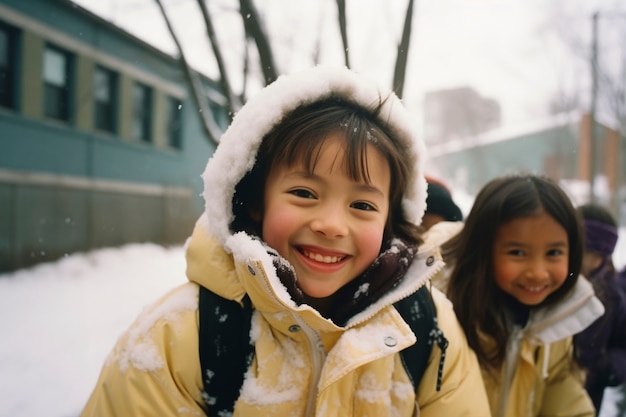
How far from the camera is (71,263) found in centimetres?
639

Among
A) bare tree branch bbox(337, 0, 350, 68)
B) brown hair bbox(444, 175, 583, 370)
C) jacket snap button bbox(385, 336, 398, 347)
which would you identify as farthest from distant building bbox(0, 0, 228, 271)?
jacket snap button bbox(385, 336, 398, 347)

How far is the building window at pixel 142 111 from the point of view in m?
9.75

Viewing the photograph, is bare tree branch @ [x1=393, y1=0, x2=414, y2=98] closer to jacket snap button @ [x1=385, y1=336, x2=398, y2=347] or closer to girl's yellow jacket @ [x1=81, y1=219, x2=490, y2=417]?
girl's yellow jacket @ [x1=81, y1=219, x2=490, y2=417]

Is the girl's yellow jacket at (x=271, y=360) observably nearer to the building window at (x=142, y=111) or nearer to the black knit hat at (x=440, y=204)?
the black knit hat at (x=440, y=204)

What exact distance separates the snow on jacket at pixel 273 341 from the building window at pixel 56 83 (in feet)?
24.4

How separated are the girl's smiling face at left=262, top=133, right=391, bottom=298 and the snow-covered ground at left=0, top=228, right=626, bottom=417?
7.63 feet

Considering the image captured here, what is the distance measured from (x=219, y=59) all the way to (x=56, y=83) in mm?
6086

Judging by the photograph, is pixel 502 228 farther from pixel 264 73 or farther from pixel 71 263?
pixel 71 263

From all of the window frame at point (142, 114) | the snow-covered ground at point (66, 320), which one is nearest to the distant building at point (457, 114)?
the window frame at point (142, 114)

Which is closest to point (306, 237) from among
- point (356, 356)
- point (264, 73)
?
point (356, 356)

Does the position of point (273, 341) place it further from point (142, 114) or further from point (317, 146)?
point (142, 114)

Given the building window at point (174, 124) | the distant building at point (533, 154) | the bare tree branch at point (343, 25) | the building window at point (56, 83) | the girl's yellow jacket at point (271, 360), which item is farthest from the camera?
the distant building at point (533, 154)

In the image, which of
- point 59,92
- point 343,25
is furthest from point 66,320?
point 59,92

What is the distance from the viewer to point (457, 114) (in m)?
24.3
